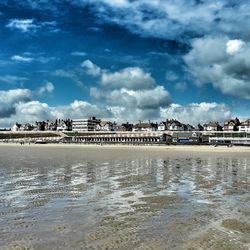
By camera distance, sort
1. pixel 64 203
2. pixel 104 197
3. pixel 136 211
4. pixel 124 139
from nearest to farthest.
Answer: pixel 136 211 < pixel 64 203 < pixel 104 197 < pixel 124 139

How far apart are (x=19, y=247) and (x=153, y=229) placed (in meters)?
4.07

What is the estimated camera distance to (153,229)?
39.0 feet

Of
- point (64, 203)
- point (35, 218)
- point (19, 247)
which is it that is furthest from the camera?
point (64, 203)

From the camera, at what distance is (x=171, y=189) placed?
2103 cm

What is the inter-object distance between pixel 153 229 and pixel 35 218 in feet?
13.0

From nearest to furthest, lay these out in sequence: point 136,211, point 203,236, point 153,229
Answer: point 203,236 < point 153,229 < point 136,211

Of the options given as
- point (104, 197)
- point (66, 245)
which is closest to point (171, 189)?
point (104, 197)

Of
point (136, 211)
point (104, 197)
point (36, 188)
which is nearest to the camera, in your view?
point (136, 211)

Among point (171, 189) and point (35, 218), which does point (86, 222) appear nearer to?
point (35, 218)

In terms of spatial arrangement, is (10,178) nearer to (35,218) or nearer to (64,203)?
(64,203)

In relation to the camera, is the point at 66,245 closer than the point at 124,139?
Yes

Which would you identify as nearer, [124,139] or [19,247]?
[19,247]

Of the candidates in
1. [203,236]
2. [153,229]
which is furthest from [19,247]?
[203,236]

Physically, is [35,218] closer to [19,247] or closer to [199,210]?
[19,247]
